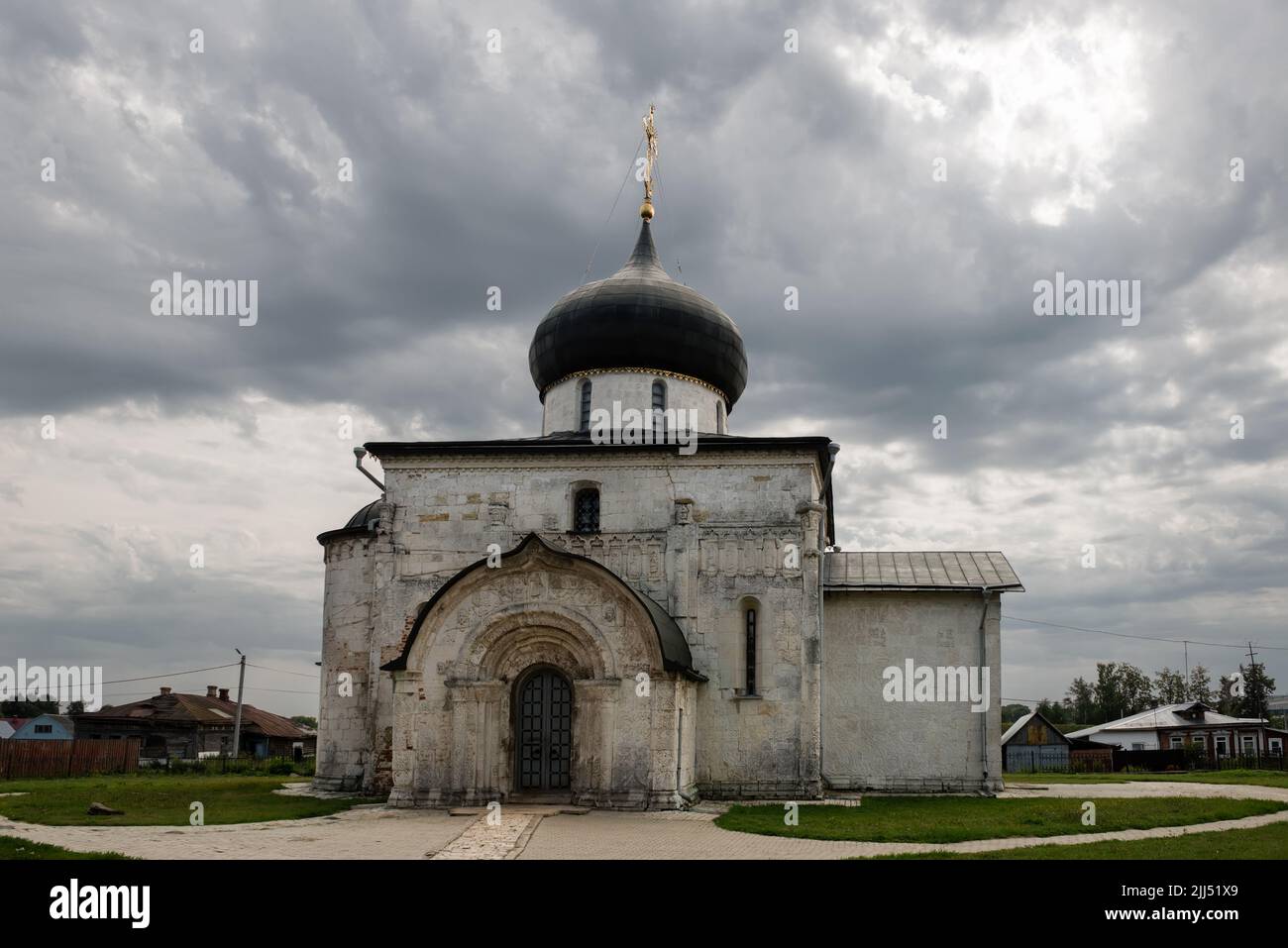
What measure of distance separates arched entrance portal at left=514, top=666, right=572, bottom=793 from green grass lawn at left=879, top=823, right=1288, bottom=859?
834 centimetres

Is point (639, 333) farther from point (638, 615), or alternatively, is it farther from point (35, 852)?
point (35, 852)

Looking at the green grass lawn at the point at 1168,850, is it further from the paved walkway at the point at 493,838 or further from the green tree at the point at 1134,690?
the green tree at the point at 1134,690

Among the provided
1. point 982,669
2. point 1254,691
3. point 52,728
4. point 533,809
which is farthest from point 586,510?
point 1254,691

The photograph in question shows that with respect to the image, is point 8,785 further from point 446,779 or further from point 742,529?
point 742,529

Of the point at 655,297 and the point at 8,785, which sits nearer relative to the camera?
the point at 655,297

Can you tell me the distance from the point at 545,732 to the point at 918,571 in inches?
348

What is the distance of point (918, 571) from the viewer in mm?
22312

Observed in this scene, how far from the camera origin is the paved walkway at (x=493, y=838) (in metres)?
12.0

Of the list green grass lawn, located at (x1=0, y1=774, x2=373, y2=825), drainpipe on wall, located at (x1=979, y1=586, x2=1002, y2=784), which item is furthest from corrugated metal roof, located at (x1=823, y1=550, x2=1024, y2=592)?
green grass lawn, located at (x1=0, y1=774, x2=373, y2=825)

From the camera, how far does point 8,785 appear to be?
2391 cm

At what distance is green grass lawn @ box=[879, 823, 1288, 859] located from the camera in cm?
1135
